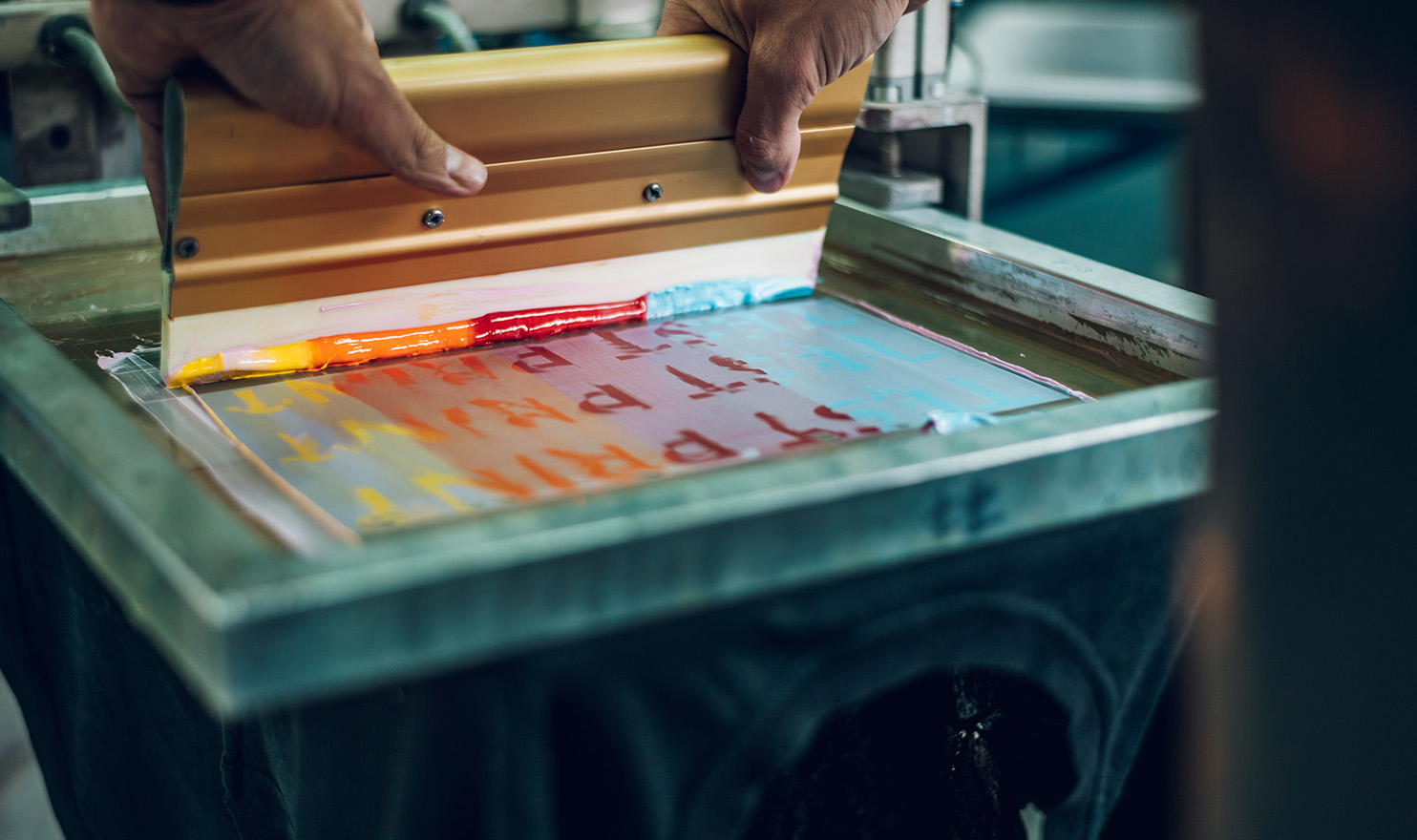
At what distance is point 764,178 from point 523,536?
68 cm

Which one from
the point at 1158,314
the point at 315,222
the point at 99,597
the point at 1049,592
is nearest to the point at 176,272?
the point at 315,222

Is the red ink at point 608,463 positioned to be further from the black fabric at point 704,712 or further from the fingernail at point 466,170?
the fingernail at point 466,170

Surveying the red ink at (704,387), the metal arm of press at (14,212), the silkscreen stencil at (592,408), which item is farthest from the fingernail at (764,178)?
the metal arm of press at (14,212)

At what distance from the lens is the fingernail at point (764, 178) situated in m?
1.21

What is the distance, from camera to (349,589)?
584 millimetres

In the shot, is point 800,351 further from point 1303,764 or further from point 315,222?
point 1303,764

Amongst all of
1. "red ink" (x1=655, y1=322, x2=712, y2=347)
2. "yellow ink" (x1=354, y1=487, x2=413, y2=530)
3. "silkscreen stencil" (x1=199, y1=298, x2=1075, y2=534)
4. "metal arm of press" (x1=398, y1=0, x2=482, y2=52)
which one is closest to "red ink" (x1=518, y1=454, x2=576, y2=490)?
"silkscreen stencil" (x1=199, y1=298, x2=1075, y2=534)

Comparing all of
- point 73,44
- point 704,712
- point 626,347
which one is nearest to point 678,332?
point 626,347

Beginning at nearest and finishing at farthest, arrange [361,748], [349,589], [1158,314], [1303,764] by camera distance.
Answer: [1303,764] → [349,589] → [361,748] → [1158,314]

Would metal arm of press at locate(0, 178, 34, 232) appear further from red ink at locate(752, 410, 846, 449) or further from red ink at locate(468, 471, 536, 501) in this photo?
red ink at locate(752, 410, 846, 449)

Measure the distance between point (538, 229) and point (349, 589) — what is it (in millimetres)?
614

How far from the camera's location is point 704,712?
0.74 metres

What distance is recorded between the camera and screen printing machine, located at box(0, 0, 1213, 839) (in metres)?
0.66

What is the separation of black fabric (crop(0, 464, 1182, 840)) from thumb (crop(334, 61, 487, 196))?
445mm
